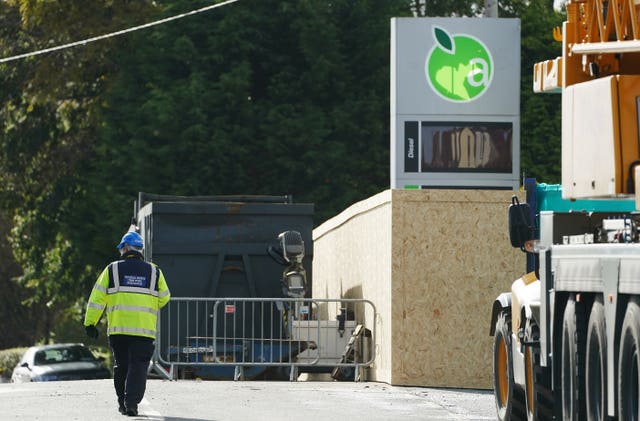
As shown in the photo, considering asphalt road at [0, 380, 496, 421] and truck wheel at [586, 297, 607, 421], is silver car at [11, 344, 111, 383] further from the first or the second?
truck wheel at [586, 297, 607, 421]

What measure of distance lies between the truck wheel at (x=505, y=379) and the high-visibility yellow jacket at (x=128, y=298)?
316cm

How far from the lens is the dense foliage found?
37.0m

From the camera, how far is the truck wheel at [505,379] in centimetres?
1395

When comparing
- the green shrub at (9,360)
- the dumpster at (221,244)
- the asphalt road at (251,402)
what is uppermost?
the dumpster at (221,244)

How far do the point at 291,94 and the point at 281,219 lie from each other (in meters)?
15.2

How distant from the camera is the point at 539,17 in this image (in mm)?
42219

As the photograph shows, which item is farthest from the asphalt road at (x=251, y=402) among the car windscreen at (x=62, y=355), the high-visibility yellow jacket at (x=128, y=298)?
the car windscreen at (x=62, y=355)

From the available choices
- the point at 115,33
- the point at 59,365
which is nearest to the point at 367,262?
the point at 59,365

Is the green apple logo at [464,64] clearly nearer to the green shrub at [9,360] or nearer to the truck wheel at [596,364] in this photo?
the truck wheel at [596,364]

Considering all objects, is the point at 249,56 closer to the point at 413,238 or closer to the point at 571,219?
the point at 413,238

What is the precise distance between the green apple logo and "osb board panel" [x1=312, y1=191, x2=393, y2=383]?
Result: 91.7 inches

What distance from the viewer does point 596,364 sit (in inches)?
439

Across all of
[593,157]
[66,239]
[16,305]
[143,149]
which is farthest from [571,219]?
[16,305]

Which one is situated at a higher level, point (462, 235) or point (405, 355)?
point (462, 235)
